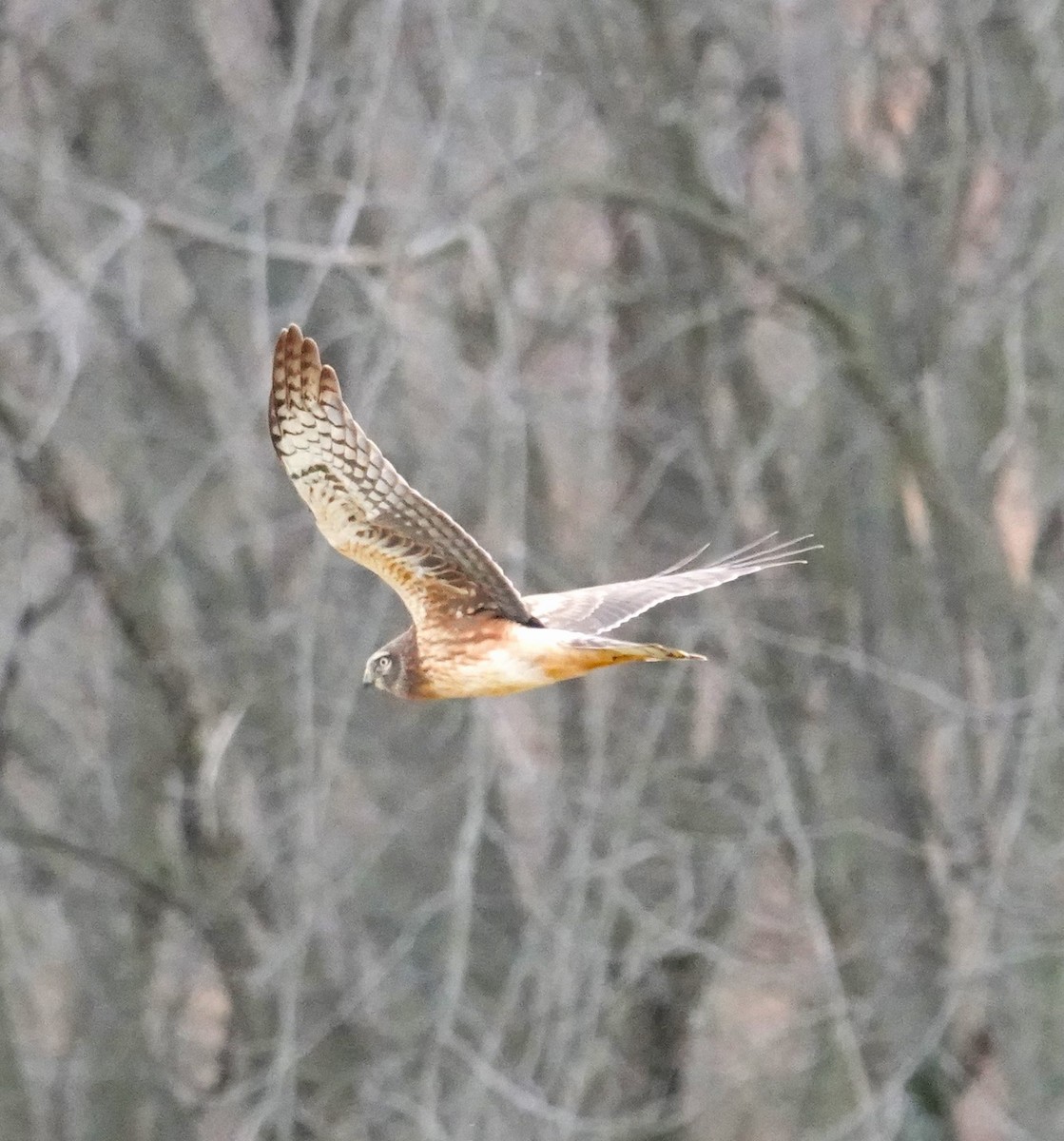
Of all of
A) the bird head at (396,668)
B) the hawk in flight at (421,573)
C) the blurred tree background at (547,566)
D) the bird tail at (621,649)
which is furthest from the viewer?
the blurred tree background at (547,566)

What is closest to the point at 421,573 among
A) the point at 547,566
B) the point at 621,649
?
the point at 621,649

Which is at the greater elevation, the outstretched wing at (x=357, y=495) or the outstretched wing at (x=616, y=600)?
the outstretched wing at (x=357, y=495)

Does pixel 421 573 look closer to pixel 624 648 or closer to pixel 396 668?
pixel 396 668

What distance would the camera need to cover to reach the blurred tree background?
4.12 meters

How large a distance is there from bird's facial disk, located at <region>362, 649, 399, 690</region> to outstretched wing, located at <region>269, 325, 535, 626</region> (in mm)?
164

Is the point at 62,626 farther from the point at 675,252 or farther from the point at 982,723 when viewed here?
the point at 982,723

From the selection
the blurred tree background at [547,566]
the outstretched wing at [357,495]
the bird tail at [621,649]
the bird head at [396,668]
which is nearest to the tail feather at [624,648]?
the bird tail at [621,649]

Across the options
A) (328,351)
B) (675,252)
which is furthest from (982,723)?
(328,351)

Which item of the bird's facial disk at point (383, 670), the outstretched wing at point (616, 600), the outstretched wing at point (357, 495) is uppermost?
the outstretched wing at point (357, 495)

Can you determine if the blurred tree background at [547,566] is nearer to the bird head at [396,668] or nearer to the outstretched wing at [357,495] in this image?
the bird head at [396,668]

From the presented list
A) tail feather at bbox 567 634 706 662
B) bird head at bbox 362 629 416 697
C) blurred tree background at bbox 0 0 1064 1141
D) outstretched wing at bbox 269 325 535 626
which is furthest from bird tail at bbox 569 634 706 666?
blurred tree background at bbox 0 0 1064 1141

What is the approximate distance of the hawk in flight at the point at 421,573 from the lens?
2012mm

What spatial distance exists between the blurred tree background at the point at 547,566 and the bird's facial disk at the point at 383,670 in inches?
63.8

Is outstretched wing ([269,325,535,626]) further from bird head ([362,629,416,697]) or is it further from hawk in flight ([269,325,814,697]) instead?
bird head ([362,629,416,697])
